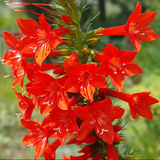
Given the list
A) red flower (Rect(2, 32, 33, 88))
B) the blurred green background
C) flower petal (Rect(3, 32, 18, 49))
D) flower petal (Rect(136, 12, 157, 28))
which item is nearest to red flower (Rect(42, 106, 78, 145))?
red flower (Rect(2, 32, 33, 88))

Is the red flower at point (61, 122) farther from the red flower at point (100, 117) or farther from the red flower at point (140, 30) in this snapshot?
the red flower at point (140, 30)

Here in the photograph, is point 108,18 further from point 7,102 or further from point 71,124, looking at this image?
point 71,124

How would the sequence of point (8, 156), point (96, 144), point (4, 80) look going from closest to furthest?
point (96, 144), point (8, 156), point (4, 80)

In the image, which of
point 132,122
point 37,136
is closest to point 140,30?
point 37,136

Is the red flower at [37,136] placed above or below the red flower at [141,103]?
below

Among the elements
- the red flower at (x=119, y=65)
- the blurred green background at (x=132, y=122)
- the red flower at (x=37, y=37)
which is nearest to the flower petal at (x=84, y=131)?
the red flower at (x=119, y=65)

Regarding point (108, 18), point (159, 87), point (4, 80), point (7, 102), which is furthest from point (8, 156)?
point (108, 18)
